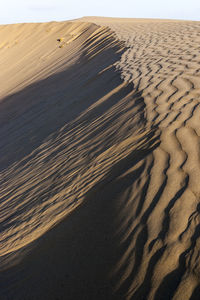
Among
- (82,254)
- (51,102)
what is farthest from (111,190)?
(51,102)

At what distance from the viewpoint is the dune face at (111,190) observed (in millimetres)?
2539

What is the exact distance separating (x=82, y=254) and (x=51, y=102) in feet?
22.3

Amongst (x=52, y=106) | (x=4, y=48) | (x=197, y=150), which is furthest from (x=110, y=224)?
(x=4, y=48)

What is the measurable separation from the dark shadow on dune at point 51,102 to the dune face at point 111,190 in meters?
0.06

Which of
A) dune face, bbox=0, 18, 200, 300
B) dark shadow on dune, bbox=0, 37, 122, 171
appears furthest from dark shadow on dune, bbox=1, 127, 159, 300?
dark shadow on dune, bbox=0, 37, 122, 171

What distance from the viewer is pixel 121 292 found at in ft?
8.00

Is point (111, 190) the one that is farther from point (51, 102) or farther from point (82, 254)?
point (51, 102)

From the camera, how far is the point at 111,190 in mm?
3518

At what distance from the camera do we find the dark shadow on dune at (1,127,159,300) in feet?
8.73

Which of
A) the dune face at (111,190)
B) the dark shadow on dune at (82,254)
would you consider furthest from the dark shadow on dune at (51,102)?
the dark shadow on dune at (82,254)

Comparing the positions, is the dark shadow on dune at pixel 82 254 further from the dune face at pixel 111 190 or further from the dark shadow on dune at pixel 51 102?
the dark shadow on dune at pixel 51 102

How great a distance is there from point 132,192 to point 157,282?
3.46 feet

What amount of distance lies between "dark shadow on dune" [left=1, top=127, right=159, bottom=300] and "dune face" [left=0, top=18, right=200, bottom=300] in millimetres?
10

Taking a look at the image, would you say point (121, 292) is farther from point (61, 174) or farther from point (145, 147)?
point (61, 174)
